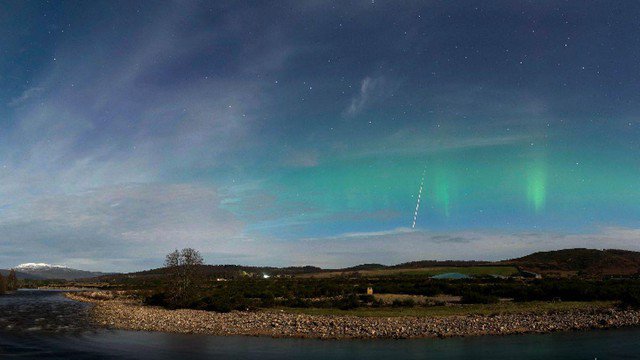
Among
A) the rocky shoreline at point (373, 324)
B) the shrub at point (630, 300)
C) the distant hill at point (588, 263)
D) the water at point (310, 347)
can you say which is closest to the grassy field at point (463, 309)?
the shrub at point (630, 300)

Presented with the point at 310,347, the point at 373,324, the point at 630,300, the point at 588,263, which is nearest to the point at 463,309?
the point at 373,324

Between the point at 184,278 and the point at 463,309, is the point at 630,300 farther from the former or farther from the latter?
the point at 184,278

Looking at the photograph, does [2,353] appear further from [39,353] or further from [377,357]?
[377,357]

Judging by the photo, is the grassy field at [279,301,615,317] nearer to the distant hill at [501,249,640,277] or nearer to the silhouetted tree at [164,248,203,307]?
the silhouetted tree at [164,248,203,307]

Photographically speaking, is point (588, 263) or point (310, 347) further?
point (588, 263)

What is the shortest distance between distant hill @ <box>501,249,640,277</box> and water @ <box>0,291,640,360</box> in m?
112

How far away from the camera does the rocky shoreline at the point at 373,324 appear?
113ft

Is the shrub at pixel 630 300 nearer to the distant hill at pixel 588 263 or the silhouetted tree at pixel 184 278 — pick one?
the silhouetted tree at pixel 184 278

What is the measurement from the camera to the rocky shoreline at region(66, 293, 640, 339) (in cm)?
3438

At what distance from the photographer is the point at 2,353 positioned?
2777cm

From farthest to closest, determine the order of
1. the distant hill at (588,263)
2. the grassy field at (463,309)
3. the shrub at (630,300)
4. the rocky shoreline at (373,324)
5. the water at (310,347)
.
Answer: the distant hill at (588,263) → the shrub at (630,300) → the grassy field at (463,309) → the rocky shoreline at (373,324) → the water at (310,347)

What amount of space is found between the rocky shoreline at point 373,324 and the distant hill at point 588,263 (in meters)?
101

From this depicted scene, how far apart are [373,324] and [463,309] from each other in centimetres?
1642

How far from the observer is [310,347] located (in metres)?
29.4
